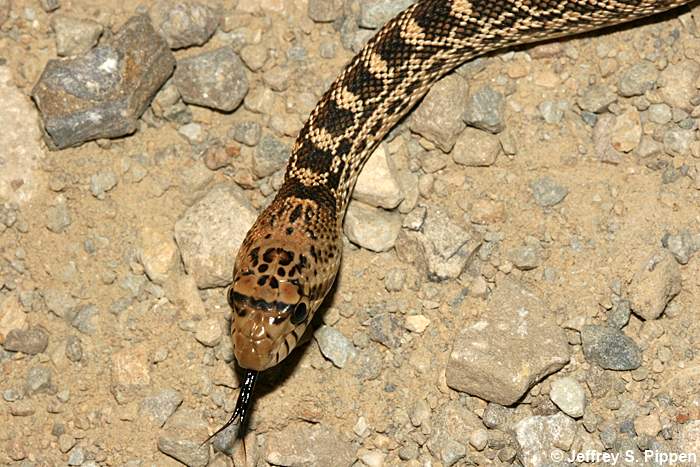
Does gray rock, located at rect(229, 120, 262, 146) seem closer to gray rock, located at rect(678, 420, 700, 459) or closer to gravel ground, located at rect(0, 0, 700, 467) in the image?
gravel ground, located at rect(0, 0, 700, 467)

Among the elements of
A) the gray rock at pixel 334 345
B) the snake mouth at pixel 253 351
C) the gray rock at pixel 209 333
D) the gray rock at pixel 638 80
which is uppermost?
the gray rock at pixel 638 80

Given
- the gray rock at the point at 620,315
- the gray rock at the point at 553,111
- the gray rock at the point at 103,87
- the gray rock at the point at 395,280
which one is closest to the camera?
the gray rock at the point at 620,315

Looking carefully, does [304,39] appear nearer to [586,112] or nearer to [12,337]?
[586,112]

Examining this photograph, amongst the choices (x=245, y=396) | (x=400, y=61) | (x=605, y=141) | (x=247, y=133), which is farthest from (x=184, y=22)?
(x=605, y=141)

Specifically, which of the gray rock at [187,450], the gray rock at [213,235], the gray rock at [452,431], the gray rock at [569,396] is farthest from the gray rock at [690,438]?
the gray rock at [213,235]

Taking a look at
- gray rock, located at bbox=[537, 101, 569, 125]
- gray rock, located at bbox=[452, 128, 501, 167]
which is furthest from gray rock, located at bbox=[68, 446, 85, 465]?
gray rock, located at bbox=[537, 101, 569, 125]

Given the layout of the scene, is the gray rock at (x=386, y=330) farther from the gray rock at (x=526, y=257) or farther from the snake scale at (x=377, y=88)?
the gray rock at (x=526, y=257)

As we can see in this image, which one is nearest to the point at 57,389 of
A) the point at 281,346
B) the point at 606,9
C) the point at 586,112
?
the point at 281,346
